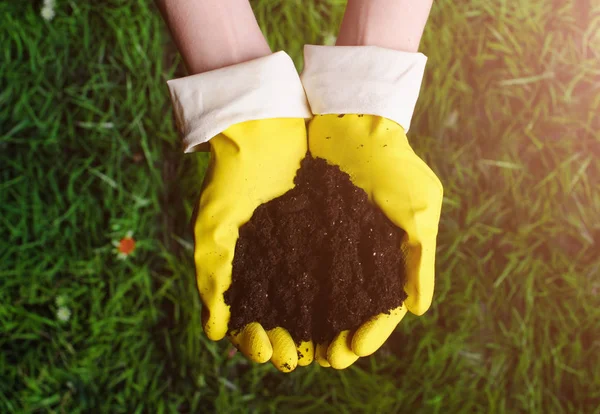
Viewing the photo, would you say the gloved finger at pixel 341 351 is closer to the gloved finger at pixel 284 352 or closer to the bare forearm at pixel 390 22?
the gloved finger at pixel 284 352

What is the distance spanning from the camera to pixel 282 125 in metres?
1.20

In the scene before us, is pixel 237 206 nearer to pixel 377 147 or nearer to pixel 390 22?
pixel 377 147

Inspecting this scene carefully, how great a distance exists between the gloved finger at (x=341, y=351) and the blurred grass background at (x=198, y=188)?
2.68ft

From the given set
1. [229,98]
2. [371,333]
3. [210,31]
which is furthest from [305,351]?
[210,31]

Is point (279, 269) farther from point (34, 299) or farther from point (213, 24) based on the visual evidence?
point (34, 299)

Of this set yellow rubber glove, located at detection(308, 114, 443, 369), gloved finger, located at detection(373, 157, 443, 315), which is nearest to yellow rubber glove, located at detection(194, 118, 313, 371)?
yellow rubber glove, located at detection(308, 114, 443, 369)

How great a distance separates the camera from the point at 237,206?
112 cm

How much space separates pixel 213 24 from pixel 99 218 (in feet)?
3.13

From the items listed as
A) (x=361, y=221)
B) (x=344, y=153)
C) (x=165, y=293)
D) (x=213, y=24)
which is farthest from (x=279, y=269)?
(x=165, y=293)

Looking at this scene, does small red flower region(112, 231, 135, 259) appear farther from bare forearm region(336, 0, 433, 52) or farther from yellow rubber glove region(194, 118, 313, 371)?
bare forearm region(336, 0, 433, 52)

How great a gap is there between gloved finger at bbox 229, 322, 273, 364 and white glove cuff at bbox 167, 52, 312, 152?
0.42 metres

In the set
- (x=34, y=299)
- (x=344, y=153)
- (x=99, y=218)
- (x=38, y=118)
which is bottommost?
(x=34, y=299)

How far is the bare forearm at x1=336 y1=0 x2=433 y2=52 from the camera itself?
125 centimetres

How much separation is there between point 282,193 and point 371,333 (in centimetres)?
36
